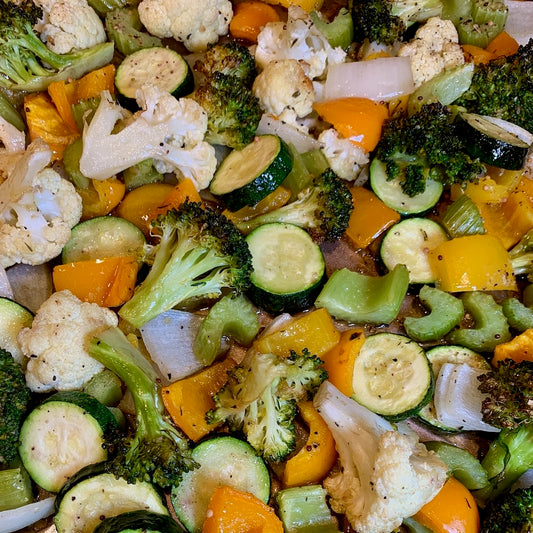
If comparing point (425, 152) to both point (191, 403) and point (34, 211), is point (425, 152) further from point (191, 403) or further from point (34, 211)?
point (34, 211)

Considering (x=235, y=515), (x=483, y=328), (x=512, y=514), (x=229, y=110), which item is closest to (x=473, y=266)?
(x=483, y=328)

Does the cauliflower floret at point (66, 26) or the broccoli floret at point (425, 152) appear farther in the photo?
the cauliflower floret at point (66, 26)

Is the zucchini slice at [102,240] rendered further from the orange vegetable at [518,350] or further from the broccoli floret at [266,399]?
the orange vegetable at [518,350]

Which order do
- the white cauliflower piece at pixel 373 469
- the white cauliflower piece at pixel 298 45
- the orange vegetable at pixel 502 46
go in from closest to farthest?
the white cauliflower piece at pixel 373 469 < the white cauliflower piece at pixel 298 45 < the orange vegetable at pixel 502 46

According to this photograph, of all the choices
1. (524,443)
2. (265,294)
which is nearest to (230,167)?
(265,294)

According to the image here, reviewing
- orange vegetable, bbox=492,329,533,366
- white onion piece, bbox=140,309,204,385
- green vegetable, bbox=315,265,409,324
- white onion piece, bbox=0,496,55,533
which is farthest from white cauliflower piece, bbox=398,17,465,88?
white onion piece, bbox=0,496,55,533

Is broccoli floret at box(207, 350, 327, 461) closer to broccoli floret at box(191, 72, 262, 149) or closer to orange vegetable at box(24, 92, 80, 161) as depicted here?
broccoli floret at box(191, 72, 262, 149)

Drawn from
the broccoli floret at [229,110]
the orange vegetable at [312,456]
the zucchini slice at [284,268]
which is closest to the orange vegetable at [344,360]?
the orange vegetable at [312,456]
